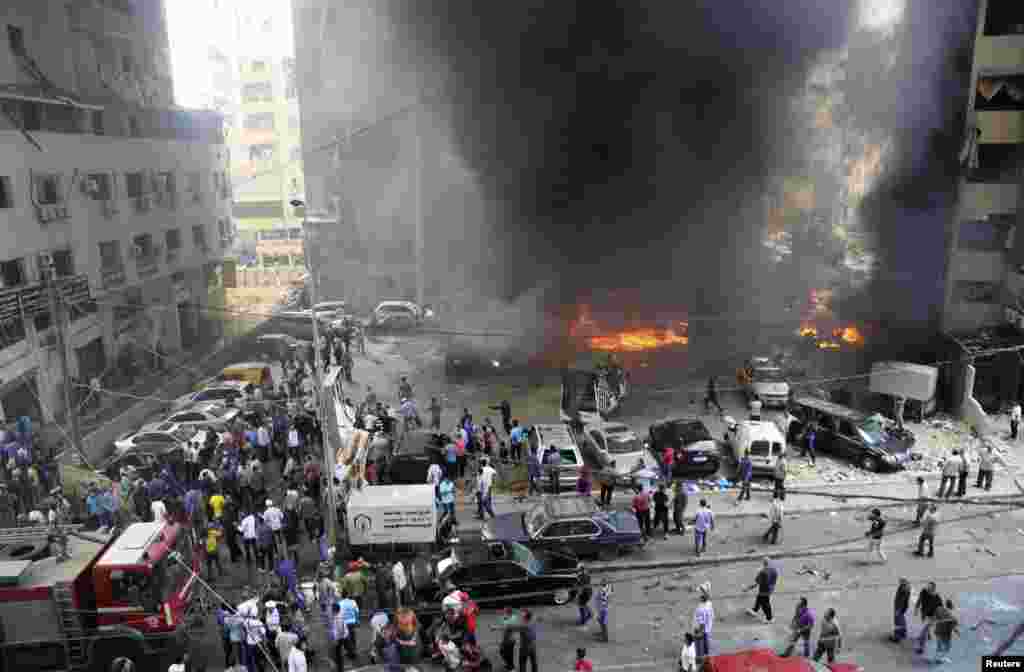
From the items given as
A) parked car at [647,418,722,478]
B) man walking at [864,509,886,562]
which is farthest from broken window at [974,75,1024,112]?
man walking at [864,509,886,562]

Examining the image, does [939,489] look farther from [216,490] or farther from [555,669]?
[216,490]

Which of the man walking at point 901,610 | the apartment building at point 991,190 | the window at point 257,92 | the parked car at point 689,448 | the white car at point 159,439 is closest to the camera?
the man walking at point 901,610

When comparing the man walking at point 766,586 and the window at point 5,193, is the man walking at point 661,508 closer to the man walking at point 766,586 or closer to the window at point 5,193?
the man walking at point 766,586

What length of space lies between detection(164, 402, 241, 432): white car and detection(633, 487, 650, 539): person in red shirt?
10.0 m

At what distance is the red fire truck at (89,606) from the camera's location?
9930mm

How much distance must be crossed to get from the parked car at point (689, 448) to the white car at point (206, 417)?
33.7 ft

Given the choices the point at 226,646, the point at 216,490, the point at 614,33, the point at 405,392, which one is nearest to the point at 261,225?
the point at 614,33

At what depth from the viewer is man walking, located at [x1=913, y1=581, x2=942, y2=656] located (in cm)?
1072

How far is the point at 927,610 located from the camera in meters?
10.9

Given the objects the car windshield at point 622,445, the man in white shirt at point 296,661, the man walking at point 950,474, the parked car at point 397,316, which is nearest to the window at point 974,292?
the man walking at point 950,474

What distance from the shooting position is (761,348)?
2762 cm

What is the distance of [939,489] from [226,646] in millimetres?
13693

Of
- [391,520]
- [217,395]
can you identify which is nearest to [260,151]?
[217,395]

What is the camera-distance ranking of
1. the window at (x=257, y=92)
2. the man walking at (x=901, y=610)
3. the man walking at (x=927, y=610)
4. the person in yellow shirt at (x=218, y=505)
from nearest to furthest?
1. the man walking at (x=927, y=610)
2. the man walking at (x=901, y=610)
3. the person in yellow shirt at (x=218, y=505)
4. the window at (x=257, y=92)
